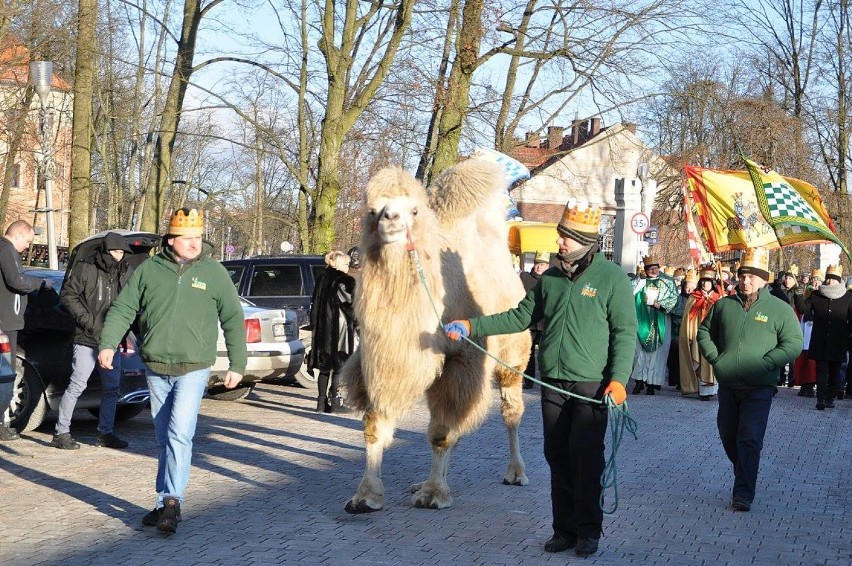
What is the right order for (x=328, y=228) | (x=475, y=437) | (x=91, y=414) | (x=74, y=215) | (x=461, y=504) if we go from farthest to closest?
(x=328, y=228) < (x=74, y=215) < (x=91, y=414) < (x=475, y=437) < (x=461, y=504)

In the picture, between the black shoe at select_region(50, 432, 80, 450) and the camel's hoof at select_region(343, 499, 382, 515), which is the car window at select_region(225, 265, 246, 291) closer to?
the black shoe at select_region(50, 432, 80, 450)

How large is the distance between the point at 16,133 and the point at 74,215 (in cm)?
621

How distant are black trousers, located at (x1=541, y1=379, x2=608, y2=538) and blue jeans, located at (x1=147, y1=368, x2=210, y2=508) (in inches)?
87.9

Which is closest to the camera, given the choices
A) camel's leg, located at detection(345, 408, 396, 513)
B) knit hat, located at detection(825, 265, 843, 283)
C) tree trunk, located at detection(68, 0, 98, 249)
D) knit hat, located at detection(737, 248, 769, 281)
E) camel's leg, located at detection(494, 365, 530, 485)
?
camel's leg, located at detection(345, 408, 396, 513)

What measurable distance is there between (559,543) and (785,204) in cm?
910

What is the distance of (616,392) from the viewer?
273 inches

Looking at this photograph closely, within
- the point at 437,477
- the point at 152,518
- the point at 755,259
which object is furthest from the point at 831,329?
the point at 152,518

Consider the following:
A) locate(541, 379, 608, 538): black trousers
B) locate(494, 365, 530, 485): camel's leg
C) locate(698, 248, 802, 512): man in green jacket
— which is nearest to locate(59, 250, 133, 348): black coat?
locate(494, 365, 530, 485): camel's leg

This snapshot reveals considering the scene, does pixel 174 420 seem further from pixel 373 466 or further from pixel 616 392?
pixel 616 392

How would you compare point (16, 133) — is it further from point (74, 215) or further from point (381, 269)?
point (381, 269)

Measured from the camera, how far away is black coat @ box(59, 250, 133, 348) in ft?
35.3

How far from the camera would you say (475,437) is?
12.2 metres

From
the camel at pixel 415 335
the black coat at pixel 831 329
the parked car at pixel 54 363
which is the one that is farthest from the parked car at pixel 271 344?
the black coat at pixel 831 329

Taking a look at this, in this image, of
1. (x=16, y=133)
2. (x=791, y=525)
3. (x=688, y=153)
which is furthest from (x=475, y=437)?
(x=688, y=153)
